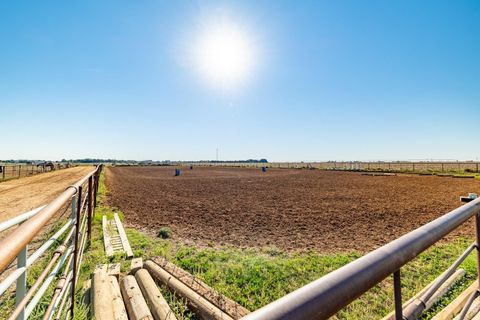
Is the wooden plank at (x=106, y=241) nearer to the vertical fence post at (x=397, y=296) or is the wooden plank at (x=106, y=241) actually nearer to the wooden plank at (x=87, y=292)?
the wooden plank at (x=87, y=292)

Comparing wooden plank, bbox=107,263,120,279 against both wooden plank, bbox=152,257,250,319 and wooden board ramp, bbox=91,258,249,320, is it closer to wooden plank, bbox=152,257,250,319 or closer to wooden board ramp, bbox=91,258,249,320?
wooden board ramp, bbox=91,258,249,320

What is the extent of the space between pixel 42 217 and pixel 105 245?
4376 mm

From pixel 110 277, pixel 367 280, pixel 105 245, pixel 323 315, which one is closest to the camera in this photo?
pixel 323 315

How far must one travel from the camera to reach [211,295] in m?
2.96

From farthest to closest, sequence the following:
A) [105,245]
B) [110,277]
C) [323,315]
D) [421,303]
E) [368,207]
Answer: [368,207] → [105,245] → [110,277] → [421,303] → [323,315]

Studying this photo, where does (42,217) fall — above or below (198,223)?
above

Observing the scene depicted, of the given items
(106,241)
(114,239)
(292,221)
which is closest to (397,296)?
(106,241)

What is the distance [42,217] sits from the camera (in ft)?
3.80

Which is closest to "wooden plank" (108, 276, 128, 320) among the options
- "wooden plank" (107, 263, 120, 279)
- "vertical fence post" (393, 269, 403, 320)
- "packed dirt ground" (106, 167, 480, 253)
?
"wooden plank" (107, 263, 120, 279)

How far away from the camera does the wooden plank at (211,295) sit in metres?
2.62

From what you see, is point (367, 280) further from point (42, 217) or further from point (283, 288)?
point (283, 288)

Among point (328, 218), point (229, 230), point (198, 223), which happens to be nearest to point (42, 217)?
point (229, 230)

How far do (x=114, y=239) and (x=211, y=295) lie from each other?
3396 mm

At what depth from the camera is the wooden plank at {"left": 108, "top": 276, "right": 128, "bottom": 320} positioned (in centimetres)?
255
